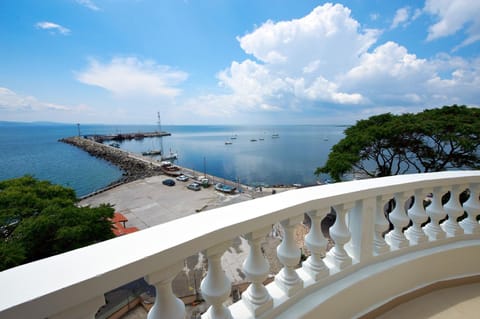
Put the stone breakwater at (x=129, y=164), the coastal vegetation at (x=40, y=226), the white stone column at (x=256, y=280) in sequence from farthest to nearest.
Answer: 1. the stone breakwater at (x=129, y=164)
2. the coastal vegetation at (x=40, y=226)
3. the white stone column at (x=256, y=280)

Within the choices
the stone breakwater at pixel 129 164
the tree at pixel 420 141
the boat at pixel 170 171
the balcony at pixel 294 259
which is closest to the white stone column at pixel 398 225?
the balcony at pixel 294 259

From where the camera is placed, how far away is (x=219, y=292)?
97 centimetres

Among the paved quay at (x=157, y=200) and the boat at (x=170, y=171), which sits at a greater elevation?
the boat at (x=170, y=171)

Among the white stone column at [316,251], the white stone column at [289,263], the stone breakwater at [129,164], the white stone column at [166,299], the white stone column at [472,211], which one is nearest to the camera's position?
the white stone column at [166,299]

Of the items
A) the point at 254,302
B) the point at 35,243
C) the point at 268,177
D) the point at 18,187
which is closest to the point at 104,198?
the point at 18,187

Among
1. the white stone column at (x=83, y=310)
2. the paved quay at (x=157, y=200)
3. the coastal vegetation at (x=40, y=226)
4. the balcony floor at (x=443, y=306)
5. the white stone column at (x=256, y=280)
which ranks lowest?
the paved quay at (x=157, y=200)

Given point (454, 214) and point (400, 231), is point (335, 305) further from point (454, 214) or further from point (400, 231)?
point (454, 214)

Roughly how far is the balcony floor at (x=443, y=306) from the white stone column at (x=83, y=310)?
1.91 m

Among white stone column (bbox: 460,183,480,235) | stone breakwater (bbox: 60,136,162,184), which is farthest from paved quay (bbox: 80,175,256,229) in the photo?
white stone column (bbox: 460,183,480,235)

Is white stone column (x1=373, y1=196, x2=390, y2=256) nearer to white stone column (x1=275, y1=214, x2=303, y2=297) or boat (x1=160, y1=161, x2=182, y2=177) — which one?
white stone column (x1=275, y1=214, x2=303, y2=297)

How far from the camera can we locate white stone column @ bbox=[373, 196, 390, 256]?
1.56 meters

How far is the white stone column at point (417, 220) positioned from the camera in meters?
1.78

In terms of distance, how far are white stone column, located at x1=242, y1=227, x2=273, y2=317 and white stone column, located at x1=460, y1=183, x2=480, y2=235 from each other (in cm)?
217

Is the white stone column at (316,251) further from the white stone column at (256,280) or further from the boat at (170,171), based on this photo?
the boat at (170,171)
